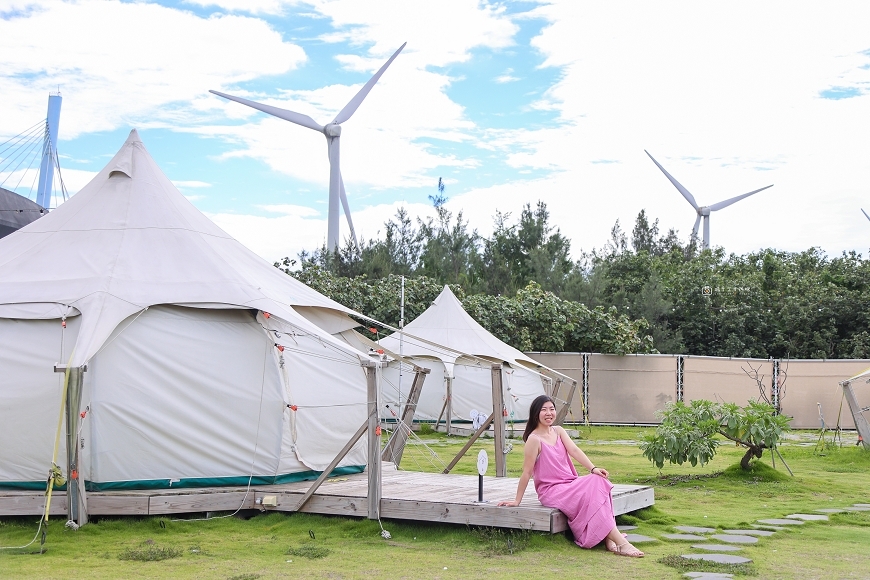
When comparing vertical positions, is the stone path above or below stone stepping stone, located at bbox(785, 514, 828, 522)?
above

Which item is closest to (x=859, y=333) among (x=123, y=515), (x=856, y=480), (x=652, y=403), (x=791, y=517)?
(x=652, y=403)

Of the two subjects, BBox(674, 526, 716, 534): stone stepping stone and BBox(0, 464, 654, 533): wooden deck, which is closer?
BBox(0, 464, 654, 533): wooden deck

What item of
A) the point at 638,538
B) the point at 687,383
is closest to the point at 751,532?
the point at 638,538

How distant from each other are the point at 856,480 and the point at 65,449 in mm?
9602

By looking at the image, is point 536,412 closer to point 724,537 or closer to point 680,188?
point 724,537

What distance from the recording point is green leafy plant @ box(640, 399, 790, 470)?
418 inches

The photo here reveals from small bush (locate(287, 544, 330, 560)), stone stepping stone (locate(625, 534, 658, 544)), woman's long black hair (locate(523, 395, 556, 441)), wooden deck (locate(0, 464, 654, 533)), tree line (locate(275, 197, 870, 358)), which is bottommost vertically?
small bush (locate(287, 544, 330, 560))

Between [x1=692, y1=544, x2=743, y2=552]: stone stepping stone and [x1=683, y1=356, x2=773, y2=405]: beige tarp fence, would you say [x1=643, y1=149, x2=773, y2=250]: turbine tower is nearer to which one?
[x1=683, y1=356, x2=773, y2=405]: beige tarp fence

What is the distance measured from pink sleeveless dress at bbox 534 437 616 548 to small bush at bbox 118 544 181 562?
2.89 meters

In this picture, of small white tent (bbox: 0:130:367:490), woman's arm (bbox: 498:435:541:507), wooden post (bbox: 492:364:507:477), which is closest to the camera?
woman's arm (bbox: 498:435:541:507)

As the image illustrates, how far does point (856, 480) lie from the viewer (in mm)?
11984

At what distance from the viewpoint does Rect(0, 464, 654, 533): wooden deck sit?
7371mm

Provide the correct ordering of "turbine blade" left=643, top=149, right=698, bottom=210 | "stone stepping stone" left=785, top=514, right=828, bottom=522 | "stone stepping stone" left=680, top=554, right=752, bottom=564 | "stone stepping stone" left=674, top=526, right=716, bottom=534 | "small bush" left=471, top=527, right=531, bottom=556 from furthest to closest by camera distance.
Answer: "turbine blade" left=643, top=149, right=698, bottom=210 < "stone stepping stone" left=785, top=514, right=828, bottom=522 < "stone stepping stone" left=674, top=526, right=716, bottom=534 < "small bush" left=471, top=527, right=531, bottom=556 < "stone stepping stone" left=680, top=554, right=752, bottom=564

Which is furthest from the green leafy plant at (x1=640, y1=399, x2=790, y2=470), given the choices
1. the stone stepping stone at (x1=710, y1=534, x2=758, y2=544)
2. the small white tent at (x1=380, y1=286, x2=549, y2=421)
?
A: the small white tent at (x1=380, y1=286, x2=549, y2=421)
